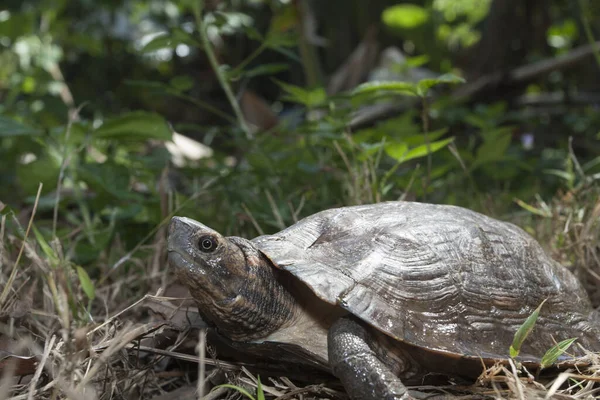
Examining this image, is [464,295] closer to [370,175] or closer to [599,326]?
[599,326]

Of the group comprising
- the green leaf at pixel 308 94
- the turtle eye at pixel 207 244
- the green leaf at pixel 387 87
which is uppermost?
the green leaf at pixel 387 87

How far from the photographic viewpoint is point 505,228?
168 cm

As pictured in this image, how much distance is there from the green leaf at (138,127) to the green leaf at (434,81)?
0.86m

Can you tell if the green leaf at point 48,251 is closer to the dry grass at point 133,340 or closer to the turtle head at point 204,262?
the dry grass at point 133,340

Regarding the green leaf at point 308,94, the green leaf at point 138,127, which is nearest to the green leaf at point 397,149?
the green leaf at point 308,94

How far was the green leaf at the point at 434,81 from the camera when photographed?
1.89 meters

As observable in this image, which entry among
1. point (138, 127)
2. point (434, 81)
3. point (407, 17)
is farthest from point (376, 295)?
point (407, 17)

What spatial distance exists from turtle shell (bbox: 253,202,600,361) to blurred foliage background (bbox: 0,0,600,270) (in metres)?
0.51

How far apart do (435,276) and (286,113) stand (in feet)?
14.2

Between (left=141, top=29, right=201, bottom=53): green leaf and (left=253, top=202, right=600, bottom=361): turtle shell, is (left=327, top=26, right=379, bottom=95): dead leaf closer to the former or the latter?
(left=141, top=29, right=201, bottom=53): green leaf

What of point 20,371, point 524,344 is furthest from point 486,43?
point 20,371

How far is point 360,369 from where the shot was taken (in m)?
1.27

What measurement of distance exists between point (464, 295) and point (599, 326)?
475mm

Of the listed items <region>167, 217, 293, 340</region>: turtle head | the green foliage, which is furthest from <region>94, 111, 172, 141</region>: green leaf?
<region>167, 217, 293, 340</region>: turtle head
